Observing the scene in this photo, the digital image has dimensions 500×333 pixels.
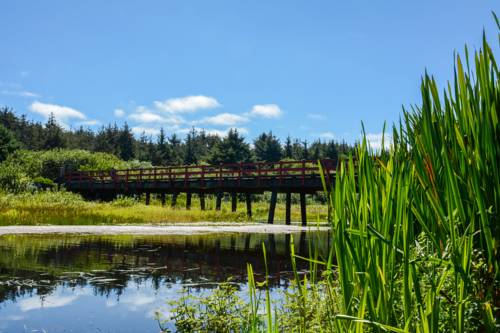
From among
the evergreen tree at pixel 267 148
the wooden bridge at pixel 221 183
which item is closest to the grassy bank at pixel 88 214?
the wooden bridge at pixel 221 183

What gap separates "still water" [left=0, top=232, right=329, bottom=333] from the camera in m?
6.06

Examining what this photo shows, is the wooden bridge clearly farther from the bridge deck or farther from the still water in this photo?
the still water

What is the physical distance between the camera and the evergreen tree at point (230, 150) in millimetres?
66188

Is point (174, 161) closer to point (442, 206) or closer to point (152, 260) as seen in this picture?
point (152, 260)

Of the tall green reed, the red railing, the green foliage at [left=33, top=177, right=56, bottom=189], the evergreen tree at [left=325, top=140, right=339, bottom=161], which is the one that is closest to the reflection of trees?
the tall green reed

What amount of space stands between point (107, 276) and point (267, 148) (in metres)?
76.5

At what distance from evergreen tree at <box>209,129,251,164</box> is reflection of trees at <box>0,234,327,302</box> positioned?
4969cm

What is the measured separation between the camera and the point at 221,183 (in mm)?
28797

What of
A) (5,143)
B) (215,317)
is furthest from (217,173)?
(5,143)

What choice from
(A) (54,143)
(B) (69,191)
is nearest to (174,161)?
(A) (54,143)

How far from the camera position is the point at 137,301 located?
7027 millimetres

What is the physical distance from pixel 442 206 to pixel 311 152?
3660 inches

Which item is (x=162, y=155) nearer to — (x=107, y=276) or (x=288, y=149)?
(x=288, y=149)

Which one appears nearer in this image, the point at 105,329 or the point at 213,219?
the point at 105,329
